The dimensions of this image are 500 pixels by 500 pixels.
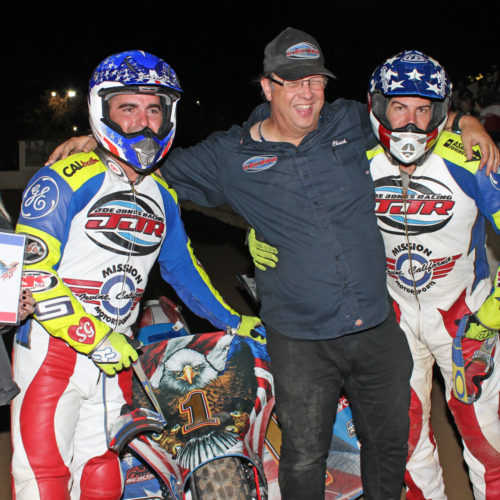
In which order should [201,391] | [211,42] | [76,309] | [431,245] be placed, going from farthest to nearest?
[211,42]
[431,245]
[201,391]
[76,309]

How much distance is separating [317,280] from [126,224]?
1048mm

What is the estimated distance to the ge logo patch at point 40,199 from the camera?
113 inches

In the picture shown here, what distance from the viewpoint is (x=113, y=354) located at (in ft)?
9.64

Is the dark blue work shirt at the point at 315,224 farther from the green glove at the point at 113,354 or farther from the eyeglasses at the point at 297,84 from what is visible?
the green glove at the point at 113,354

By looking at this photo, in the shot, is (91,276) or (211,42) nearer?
(91,276)

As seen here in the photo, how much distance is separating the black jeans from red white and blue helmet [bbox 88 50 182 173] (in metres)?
1.21

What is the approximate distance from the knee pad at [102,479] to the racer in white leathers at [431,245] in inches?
51.6

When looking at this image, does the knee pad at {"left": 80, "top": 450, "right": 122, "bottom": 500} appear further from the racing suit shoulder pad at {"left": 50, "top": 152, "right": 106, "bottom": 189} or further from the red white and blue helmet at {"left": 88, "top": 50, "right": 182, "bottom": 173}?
the red white and blue helmet at {"left": 88, "top": 50, "right": 182, "bottom": 173}

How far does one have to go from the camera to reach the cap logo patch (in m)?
3.26

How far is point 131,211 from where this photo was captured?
3176 millimetres

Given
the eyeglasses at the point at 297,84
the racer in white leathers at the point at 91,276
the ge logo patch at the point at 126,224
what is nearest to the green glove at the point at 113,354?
the racer in white leathers at the point at 91,276

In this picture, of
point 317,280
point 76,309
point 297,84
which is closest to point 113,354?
point 76,309

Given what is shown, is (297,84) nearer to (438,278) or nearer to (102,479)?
(438,278)

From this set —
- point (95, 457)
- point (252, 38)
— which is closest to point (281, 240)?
point (95, 457)
